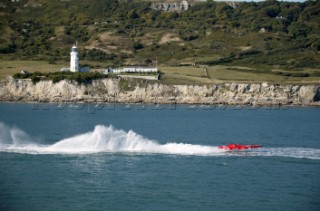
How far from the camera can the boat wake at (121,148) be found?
53.1 metres

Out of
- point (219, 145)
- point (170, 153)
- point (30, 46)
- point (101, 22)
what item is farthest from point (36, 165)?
point (101, 22)

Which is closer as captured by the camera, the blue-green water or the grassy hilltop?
the blue-green water

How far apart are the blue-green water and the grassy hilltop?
49694 millimetres

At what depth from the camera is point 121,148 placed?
54.5 meters

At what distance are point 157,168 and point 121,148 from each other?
7278mm

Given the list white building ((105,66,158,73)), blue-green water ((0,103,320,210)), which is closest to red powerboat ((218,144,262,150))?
blue-green water ((0,103,320,210))

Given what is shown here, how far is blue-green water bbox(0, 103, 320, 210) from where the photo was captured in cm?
3956

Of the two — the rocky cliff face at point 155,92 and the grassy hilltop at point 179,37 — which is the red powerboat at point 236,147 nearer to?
the rocky cliff face at point 155,92

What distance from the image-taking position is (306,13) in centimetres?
18675

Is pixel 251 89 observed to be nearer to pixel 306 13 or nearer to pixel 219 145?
pixel 219 145

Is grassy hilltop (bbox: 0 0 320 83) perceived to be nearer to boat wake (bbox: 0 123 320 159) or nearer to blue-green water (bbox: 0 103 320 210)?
blue-green water (bbox: 0 103 320 210)

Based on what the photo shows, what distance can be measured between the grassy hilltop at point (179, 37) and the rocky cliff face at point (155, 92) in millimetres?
4117

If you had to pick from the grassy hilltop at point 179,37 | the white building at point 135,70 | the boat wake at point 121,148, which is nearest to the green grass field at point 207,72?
the grassy hilltop at point 179,37

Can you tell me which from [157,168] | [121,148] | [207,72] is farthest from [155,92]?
[157,168]
